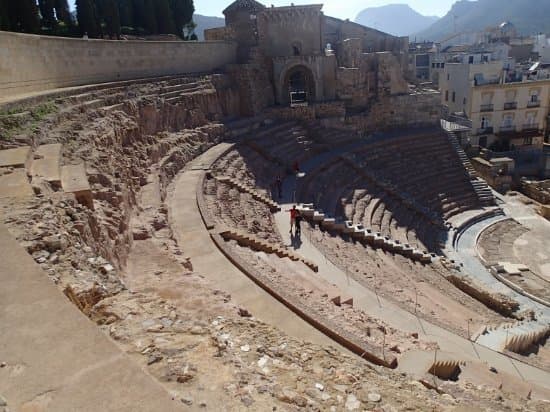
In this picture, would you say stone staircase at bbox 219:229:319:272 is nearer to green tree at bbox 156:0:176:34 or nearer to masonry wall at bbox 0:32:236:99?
masonry wall at bbox 0:32:236:99

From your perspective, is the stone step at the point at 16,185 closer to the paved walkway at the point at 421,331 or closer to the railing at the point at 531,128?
the paved walkway at the point at 421,331

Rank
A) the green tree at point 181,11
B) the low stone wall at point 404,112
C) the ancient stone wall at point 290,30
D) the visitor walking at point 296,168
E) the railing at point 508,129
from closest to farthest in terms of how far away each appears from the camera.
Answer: the visitor walking at point 296,168
the ancient stone wall at point 290,30
the low stone wall at point 404,112
the railing at point 508,129
the green tree at point 181,11

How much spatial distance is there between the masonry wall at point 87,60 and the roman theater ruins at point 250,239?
0.27 feet

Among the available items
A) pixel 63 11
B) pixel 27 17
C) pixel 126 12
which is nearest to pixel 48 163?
pixel 27 17

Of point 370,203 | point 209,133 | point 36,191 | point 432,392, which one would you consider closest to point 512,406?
point 432,392

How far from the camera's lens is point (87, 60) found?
17.0 metres

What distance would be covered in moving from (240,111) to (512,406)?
21.6m

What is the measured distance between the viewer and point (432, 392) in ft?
16.7

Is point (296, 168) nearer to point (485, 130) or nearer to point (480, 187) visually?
point (480, 187)

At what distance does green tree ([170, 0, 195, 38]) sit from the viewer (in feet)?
118

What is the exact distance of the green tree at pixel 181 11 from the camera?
35844 millimetres

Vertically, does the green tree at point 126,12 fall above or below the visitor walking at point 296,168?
above

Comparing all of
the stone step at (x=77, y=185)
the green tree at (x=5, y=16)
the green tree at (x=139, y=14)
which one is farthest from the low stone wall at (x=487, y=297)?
the green tree at (x=139, y=14)

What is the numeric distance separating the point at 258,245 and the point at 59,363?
8344 millimetres
